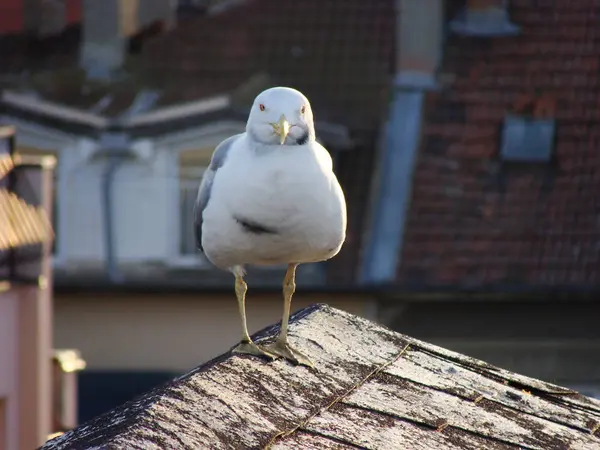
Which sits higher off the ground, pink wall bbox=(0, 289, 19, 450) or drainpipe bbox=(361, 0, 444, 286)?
drainpipe bbox=(361, 0, 444, 286)

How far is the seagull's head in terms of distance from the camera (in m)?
6.09

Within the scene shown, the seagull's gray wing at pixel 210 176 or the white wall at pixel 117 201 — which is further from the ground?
the seagull's gray wing at pixel 210 176

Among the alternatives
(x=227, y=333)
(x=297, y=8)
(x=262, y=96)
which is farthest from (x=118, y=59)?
(x=262, y=96)

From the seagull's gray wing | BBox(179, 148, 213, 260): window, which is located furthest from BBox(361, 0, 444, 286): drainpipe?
the seagull's gray wing

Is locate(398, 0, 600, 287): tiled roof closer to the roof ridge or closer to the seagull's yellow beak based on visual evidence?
the roof ridge

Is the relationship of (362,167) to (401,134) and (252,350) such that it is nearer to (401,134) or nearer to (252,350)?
(401,134)

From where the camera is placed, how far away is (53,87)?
2173 centimetres

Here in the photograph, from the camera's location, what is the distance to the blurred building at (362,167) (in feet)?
68.0

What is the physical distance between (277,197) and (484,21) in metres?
16.1

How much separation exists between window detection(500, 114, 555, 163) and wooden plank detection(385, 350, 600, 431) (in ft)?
48.5

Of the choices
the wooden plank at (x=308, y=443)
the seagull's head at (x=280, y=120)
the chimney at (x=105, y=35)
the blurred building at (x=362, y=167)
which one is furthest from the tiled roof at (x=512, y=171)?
the wooden plank at (x=308, y=443)

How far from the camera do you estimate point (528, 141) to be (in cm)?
2123

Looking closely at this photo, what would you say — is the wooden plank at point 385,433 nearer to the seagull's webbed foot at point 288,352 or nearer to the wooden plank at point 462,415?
the wooden plank at point 462,415

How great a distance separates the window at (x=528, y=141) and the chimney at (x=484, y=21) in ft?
3.93
